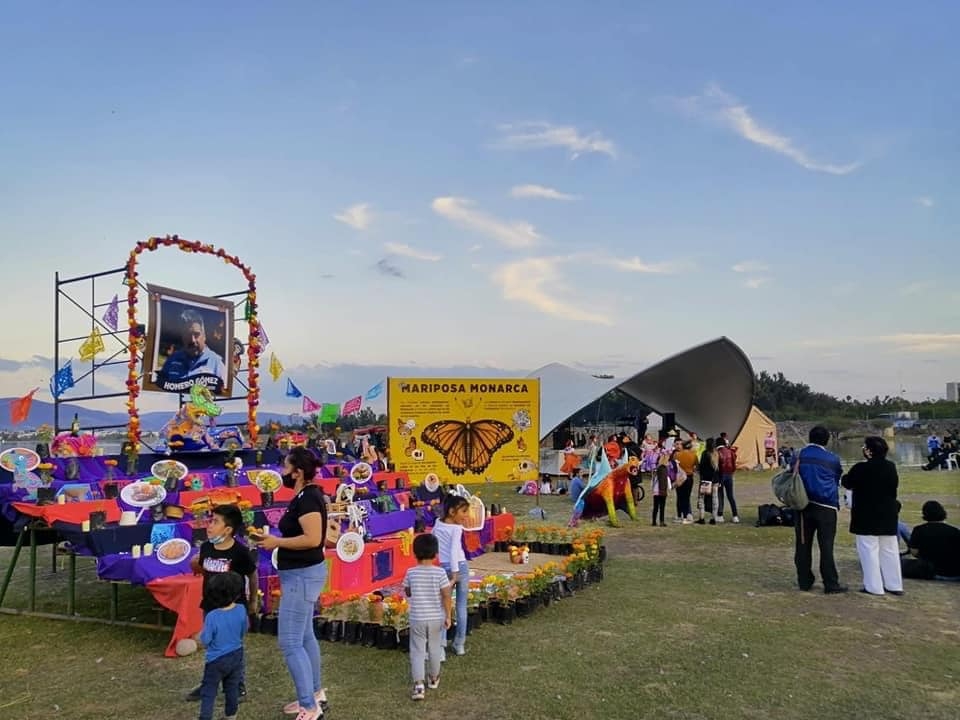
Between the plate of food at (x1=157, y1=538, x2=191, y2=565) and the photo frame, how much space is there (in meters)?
6.90

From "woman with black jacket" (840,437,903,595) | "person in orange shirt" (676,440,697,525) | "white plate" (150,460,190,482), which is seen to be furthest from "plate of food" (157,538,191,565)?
"person in orange shirt" (676,440,697,525)

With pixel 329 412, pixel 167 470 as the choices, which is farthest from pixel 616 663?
pixel 329 412

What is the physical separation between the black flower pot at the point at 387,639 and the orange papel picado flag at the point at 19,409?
8.19 m

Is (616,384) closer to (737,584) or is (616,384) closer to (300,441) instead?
(300,441)

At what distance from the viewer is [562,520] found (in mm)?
13406

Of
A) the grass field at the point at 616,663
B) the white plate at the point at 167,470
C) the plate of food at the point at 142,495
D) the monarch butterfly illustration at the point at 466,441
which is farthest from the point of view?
the monarch butterfly illustration at the point at 466,441

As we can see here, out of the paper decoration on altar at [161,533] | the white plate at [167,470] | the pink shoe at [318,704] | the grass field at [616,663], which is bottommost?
the grass field at [616,663]

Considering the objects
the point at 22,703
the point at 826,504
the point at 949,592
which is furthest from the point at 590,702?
the point at 949,592

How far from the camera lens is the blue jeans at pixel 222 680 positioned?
364cm

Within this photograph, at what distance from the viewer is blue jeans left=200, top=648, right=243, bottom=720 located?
3.64 metres

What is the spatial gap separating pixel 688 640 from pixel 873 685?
1.30 metres

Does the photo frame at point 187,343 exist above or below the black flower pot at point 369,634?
above

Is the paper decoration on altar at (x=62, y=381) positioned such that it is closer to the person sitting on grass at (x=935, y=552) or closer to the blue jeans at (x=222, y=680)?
the blue jeans at (x=222, y=680)

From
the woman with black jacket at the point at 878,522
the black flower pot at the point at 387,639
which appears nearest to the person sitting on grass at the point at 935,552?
the woman with black jacket at the point at 878,522
